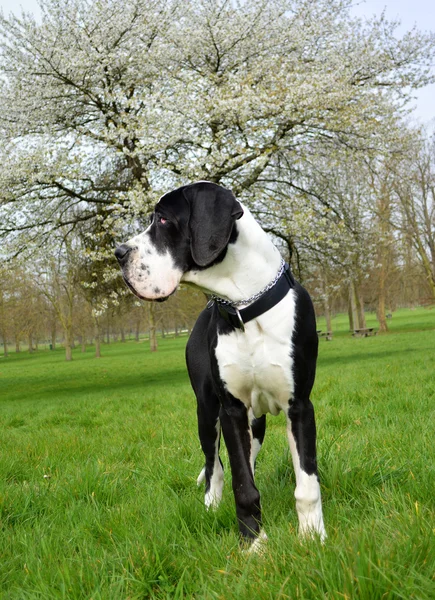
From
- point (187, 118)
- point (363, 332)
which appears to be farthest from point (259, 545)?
point (363, 332)

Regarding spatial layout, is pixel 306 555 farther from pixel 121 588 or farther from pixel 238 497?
pixel 121 588

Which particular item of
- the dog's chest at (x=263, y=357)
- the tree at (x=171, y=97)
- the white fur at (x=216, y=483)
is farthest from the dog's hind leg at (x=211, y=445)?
the tree at (x=171, y=97)

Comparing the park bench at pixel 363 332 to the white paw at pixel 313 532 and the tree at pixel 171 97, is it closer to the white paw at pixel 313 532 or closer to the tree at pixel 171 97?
the tree at pixel 171 97

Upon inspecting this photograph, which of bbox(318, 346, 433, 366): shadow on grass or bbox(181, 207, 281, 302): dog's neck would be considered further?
bbox(318, 346, 433, 366): shadow on grass

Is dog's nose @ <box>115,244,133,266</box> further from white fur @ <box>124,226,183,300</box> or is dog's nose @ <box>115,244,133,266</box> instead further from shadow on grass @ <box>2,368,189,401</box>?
shadow on grass @ <box>2,368,189,401</box>

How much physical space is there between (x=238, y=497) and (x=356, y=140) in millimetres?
11805

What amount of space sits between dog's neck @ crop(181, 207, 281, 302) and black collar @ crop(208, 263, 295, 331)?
0.04 metres

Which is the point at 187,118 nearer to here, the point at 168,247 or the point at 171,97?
the point at 171,97

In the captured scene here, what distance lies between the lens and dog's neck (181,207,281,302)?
2.47 meters

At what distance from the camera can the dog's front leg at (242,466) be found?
95.1 inches

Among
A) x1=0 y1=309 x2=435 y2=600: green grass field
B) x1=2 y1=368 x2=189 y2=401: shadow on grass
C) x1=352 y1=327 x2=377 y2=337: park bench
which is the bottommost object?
x1=2 y1=368 x2=189 y2=401: shadow on grass

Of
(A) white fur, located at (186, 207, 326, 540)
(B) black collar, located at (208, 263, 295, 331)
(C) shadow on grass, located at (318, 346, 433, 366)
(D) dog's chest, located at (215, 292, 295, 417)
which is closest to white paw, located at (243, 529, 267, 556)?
(A) white fur, located at (186, 207, 326, 540)

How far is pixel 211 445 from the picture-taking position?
313 cm

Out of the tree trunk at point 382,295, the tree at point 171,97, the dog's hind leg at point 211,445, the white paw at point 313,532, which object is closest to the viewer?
the white paw at point 313,532
